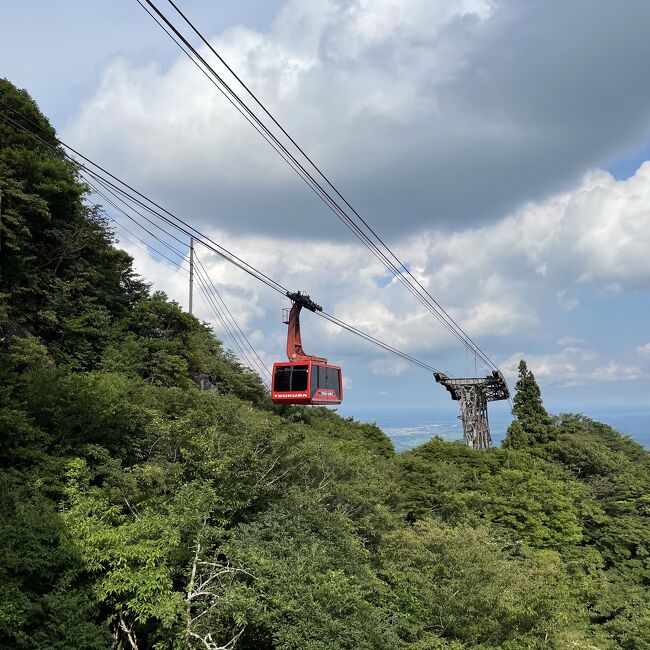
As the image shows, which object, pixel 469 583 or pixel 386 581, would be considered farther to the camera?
pixel 386 581

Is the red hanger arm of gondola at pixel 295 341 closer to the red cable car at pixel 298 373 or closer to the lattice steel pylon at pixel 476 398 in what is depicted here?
the red cable car at pixel 298 373

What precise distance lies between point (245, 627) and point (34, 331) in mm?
16232

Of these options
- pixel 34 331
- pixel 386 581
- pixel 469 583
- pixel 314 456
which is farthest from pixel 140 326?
pixel 469 583

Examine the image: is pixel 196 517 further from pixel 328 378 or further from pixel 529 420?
pixel 529 420

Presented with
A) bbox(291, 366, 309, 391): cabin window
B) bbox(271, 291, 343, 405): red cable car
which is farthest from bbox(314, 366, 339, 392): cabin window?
bbox(291, 366, 309, 391): cabin window

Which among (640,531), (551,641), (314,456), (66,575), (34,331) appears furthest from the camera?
(640,531)

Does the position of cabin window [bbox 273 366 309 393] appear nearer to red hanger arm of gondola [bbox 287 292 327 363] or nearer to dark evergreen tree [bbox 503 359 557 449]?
red hanger arm of gondola [bbox 287 292 327 363]

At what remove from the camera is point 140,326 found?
26891mm

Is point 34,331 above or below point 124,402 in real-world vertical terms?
above

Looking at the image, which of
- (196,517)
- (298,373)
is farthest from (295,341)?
(196,517)

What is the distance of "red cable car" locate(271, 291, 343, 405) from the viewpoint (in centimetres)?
2109

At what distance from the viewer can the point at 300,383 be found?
2134cm

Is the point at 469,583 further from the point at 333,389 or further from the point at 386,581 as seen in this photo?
the point at 333,389

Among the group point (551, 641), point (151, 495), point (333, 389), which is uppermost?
point (333, 389)
